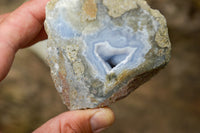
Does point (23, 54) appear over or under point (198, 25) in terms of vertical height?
over

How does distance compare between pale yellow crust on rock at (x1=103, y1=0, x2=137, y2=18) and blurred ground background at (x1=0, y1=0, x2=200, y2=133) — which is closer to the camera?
pale yellow crust on rock at (x1=103, y1=0, x2=137, y2=18)

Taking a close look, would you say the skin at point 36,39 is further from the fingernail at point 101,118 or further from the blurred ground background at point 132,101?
the blurred ground background at point 132,101

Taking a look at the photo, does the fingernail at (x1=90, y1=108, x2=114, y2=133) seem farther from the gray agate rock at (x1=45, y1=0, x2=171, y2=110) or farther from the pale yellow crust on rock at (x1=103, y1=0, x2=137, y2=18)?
the pale yellow crust on rock at (x1=103, y1=0, x2=137, y2=18)

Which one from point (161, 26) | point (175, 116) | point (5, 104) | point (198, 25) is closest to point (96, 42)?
point (161, 26)

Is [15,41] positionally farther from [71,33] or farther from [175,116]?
[175,116]

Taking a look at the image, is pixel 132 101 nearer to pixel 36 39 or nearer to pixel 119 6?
pixel 36 39

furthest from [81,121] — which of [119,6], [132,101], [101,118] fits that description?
[132,101]

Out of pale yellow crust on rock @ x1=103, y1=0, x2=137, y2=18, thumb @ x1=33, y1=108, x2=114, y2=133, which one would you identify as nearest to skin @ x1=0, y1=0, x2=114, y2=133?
thumb @ x1=33, y1=108, x2=114, y2=133
